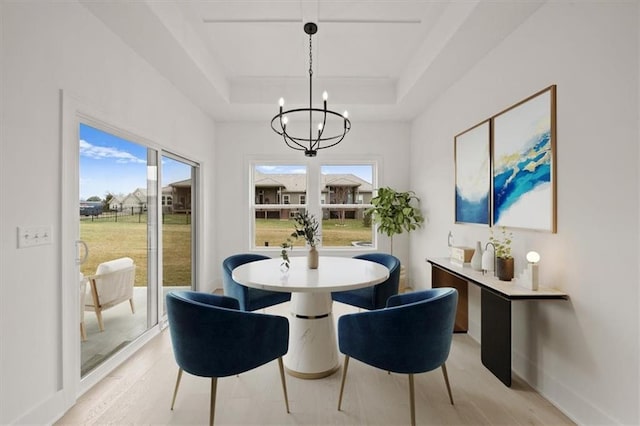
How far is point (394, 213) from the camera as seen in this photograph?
14.4 ft

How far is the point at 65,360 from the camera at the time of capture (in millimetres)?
1948

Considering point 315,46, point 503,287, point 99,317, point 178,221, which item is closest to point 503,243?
point 503,287

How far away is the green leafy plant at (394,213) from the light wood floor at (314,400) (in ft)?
6.85

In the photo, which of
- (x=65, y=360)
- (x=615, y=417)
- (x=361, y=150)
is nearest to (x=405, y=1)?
(x=361, y=150)

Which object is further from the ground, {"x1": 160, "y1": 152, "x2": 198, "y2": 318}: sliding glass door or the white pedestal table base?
{"x1": 160, "y1": 152, "x2": 198, "y2": 318}: sliding glass door

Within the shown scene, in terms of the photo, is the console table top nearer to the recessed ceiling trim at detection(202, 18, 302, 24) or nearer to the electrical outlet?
the recessed ceiling trim at detection(202, 18, 302, 24)

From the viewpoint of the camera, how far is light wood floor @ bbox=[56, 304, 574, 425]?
189 centimetres

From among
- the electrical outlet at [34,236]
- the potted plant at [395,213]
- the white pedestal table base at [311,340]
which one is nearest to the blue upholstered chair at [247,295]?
the white pedestal table base at [311,340]

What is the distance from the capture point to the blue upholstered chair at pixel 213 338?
167 cm

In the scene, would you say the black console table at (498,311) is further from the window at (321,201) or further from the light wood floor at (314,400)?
the window at (321,201)

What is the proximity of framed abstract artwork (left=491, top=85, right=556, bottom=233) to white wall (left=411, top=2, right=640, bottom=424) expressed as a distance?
6cm

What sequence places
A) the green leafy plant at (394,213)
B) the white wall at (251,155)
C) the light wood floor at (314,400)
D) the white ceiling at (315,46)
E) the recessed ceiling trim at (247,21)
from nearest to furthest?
1. the light wood floor at (314,400)
2. the white ceiling at (315,46)
3. the recessed ceiling trim at (247,21)
4. the green leafy plant at (394,213)
5. the white wall at (251,155)

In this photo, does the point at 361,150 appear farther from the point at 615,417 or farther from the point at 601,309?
the point at 615,417

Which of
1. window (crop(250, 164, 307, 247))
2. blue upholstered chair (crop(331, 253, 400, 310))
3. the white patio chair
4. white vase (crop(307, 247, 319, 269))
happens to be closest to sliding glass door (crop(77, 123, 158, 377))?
the white patio chair
